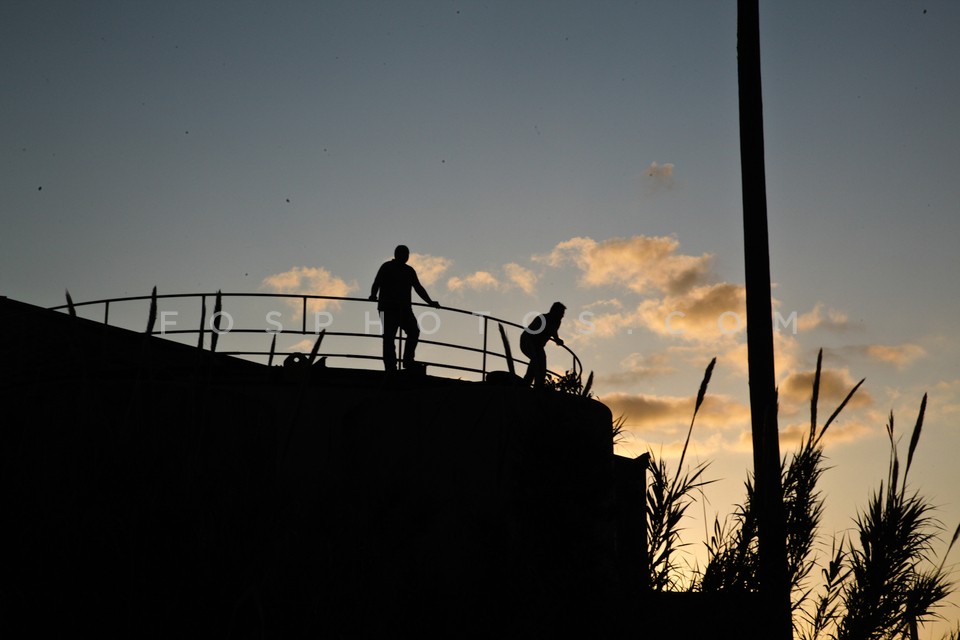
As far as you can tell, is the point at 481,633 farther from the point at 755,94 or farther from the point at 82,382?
the point at 755,94

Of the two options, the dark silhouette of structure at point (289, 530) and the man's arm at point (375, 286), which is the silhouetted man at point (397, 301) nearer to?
the man's arm at point (375, 286)

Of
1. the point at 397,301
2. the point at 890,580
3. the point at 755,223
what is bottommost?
the point at 890,580

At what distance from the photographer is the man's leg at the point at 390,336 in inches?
475

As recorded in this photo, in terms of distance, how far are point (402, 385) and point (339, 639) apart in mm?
8496

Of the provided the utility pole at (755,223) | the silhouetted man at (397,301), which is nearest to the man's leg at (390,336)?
the silhouetted man at (397,301)

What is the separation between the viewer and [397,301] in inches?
481

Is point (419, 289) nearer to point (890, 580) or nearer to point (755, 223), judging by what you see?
point (755, 223)

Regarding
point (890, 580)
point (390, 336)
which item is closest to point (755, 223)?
point (890, 580)

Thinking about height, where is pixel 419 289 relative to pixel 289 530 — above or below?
Result: above

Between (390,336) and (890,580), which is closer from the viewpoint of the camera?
(890,580)

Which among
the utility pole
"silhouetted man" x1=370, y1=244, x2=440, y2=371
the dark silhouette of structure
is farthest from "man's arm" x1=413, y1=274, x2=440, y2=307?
the dark silhouette of structure

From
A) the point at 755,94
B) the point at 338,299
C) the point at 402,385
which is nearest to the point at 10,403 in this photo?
the point at 755,94

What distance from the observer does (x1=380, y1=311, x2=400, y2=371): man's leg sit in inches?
475

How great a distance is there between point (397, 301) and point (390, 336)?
530 millimetres
